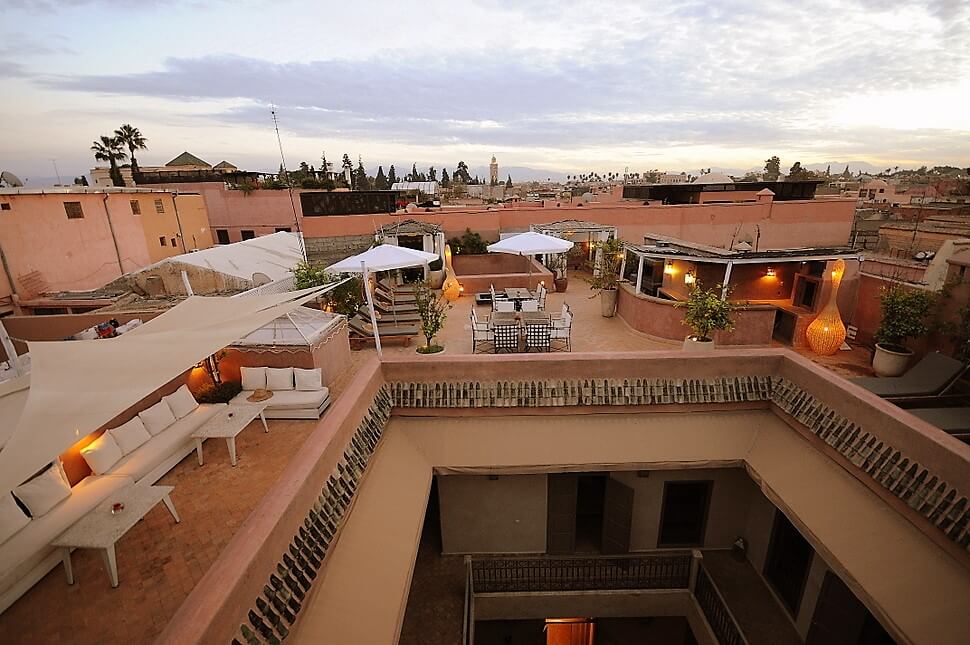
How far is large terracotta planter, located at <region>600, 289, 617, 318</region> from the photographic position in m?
12.4

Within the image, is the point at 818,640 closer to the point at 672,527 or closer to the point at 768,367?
the point at 672,527

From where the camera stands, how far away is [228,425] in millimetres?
6781

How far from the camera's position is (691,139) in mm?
70000

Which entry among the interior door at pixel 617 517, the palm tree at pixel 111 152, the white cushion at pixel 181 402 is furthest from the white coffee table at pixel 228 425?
the palm tree at pixel 111 152

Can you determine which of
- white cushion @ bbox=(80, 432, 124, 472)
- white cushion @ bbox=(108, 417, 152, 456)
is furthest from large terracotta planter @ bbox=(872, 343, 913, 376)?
white cushion @ bbox=(80, 432, 124, 472)

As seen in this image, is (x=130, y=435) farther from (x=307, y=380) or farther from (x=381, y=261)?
(x=381, y=261)

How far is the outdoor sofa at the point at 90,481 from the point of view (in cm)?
456

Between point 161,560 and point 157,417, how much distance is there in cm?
277

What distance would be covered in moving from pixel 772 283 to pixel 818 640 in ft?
37.4

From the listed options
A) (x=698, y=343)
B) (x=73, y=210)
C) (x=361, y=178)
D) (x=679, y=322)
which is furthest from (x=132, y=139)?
(x=698, y=343)

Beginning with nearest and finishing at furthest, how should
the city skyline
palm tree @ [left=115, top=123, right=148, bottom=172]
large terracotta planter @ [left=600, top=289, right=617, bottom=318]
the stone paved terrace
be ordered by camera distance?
the stone paved terrace → large terracotta planter @ [left=600, top=289, right=617, bottom=318] → the city skyline → palm tree @ [left=115, top=123, right=148, bottom=172]

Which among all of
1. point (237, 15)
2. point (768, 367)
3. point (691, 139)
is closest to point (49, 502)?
point (768, 367)

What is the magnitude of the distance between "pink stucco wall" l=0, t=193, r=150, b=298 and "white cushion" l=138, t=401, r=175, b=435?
14068mm

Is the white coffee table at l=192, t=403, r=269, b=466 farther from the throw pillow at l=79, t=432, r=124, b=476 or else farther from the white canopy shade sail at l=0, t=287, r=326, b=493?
the white canopy shade sail at l=0, t=287, r=326, b=493
